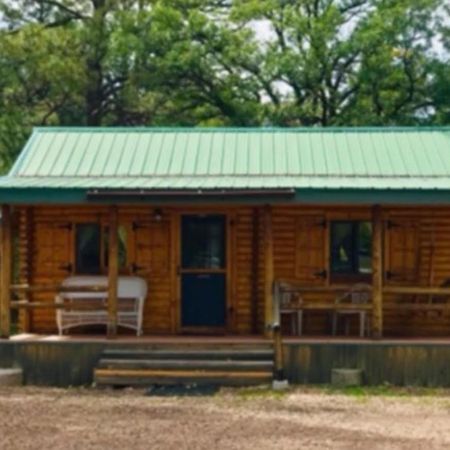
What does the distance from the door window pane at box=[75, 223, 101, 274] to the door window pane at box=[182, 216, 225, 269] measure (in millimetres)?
1473

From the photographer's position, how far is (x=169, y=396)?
41.6ft

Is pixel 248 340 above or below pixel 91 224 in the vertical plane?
below

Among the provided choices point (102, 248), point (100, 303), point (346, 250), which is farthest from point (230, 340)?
point (102, 248)

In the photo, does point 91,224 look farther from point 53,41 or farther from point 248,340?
point 53,41

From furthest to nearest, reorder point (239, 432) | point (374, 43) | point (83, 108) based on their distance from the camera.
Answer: point (83, 108), point (374, 43), point (239, 432)

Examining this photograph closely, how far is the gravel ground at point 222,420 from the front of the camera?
31.1 ft

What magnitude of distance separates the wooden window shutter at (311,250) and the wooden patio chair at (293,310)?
43 centimetres

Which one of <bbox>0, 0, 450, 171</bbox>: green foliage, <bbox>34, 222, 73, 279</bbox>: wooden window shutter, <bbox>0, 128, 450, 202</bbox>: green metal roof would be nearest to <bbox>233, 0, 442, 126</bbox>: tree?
<bbox>0, 0, 450, 171</bbox>: green foliage

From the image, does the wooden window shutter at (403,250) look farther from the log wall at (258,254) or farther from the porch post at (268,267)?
the porch post at (268,267)

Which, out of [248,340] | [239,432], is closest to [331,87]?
[248,340]

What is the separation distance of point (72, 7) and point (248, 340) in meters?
20.9

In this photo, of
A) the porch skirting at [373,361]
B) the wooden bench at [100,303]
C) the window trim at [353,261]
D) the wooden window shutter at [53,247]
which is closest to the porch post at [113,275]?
the porch skirting at [373,361]

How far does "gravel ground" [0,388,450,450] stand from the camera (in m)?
9.49

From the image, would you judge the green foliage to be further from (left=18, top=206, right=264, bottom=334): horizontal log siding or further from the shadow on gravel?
the shadow on gravel
